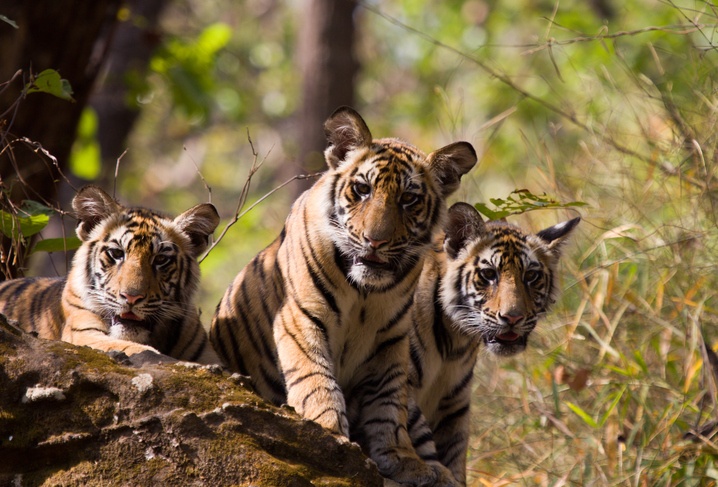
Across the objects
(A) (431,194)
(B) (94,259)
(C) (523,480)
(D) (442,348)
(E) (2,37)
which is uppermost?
(E) (2,37)

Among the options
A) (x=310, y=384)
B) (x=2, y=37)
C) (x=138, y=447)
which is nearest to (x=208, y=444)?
(x=138, y=447)

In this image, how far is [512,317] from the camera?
423 centimetres

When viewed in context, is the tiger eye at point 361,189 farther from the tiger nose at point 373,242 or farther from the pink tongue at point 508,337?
the pink tongue at point 508,337

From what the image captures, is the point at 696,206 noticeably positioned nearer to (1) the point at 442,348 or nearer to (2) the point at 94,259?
(1) the point at 442,348

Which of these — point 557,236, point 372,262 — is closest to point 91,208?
point 372,262

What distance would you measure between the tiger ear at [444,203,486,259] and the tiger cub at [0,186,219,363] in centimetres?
113

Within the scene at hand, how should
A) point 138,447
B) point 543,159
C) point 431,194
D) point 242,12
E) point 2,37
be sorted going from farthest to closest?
point 242,12
point 543,159
point 2,37
point 431,194
point 138,447

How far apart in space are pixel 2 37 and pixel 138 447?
315 centimetres

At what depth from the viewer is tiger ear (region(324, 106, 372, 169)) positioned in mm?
4160

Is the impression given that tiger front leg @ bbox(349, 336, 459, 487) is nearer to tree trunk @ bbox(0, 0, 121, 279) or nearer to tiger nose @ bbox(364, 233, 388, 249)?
tiger nose @ bbox(364, 233, 388, 249)

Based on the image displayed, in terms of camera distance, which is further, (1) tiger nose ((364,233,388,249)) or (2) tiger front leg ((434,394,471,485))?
(2) tiger front leg ((434,394,471,485))

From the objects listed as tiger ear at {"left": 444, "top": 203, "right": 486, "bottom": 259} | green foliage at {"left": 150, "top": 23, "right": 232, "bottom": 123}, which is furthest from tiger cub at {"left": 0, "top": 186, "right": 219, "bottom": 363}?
green foliage at {"left": 150, "top": 23, "right": 232, "bottom": 123}

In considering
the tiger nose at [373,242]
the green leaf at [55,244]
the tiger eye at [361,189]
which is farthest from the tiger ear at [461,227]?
the green leaf at [55,244]

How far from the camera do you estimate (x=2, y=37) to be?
17.3 ft
